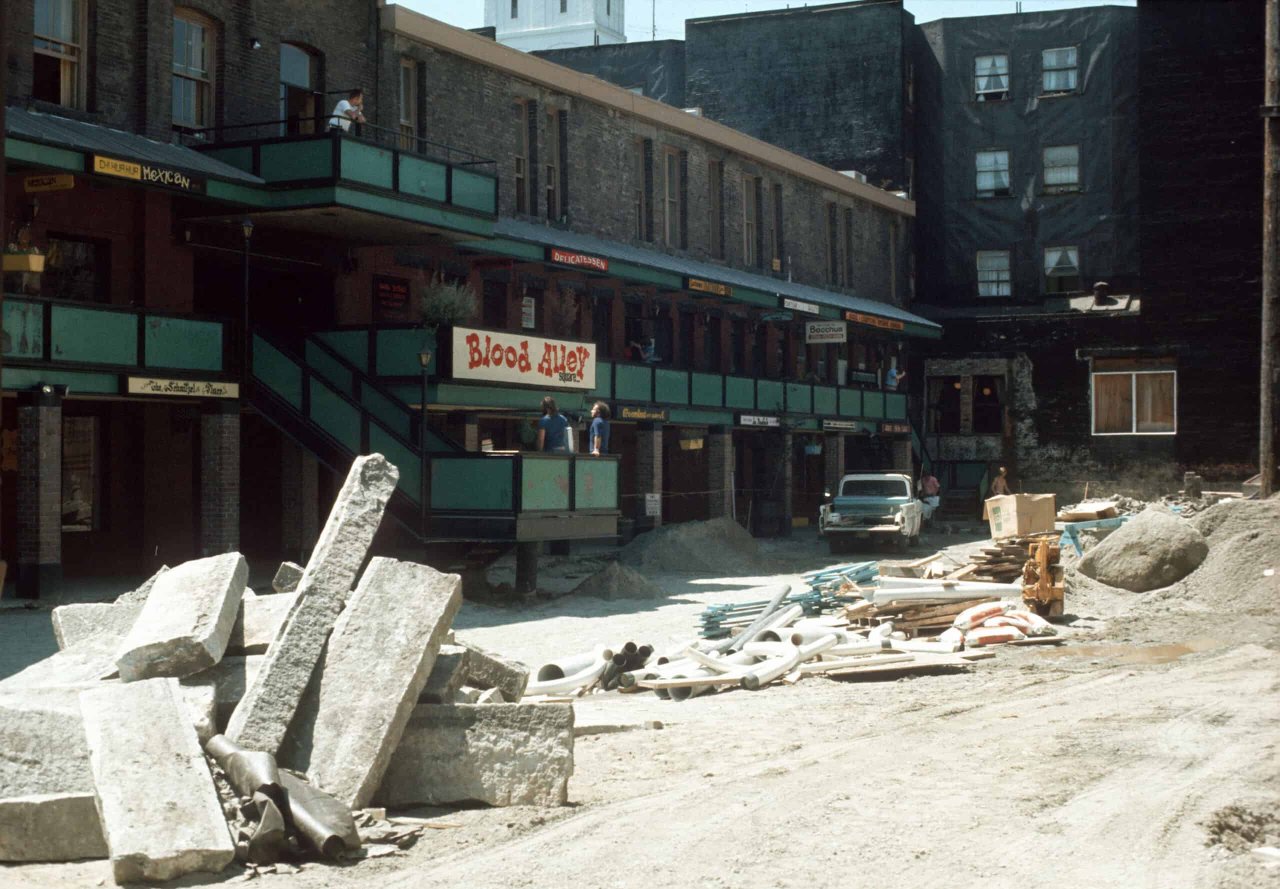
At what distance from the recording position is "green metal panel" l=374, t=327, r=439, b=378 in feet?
87.1

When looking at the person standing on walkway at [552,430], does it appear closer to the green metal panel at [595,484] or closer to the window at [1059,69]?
the green metal panel at [595,484]

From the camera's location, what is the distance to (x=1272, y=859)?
337 inches

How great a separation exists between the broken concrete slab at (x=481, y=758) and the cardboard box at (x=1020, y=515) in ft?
50.6

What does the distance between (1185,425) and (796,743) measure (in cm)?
4143

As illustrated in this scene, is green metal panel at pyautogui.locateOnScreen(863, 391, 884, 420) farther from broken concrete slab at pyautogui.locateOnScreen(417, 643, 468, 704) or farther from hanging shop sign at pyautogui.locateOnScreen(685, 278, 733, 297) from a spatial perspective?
broken concrete slab at pyautogui.locateOnScreen(417, 643, 468, 704)

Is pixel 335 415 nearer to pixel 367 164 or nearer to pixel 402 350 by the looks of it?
pixel 402 350

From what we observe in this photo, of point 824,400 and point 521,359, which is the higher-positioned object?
point 521,359

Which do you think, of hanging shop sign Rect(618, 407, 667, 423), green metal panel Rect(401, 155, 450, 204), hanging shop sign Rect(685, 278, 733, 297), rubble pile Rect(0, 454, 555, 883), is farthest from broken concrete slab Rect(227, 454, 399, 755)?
hanging shop sign Rect(685, 278, 733, 297)

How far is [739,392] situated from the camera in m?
41.9

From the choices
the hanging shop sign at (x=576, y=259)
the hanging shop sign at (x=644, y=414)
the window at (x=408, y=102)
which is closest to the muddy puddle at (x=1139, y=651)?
the hanging shop sign at (x=576, y=259)

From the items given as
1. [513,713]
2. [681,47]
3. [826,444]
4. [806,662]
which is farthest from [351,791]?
[681,47]

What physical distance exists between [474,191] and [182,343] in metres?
6.87

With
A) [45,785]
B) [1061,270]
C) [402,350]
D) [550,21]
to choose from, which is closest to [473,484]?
[402,350]

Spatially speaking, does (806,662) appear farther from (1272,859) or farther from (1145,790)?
(1272,859)
